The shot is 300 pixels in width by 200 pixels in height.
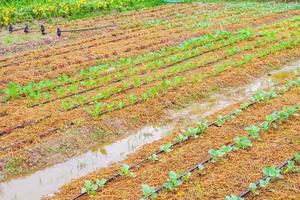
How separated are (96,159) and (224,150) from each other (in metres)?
2.26

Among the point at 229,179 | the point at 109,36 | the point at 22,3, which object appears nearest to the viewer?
the point at 229,179

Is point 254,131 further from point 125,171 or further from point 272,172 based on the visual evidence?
point 125,171

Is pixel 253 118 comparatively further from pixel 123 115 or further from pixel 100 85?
pixel 100 85

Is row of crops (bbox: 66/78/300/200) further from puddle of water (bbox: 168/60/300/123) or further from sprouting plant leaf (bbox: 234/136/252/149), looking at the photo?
puddle of water (bbox: 168/60/300/123)

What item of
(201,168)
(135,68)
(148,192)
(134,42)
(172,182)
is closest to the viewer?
(148,192)

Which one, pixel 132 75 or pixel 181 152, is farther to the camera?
pixel 132 75

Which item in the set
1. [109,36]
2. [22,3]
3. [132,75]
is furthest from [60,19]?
[132,75]

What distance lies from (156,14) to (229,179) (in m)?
16.7

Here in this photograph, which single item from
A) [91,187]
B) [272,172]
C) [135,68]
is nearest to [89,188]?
[91,187]

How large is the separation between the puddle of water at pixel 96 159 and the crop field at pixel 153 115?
0.06 feet

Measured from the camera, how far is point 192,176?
21.5 feet

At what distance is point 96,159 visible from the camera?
7.82 meters

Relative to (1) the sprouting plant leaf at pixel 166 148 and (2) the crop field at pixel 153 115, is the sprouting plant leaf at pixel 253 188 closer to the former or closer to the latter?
(2) the crop field at pixel 153 115

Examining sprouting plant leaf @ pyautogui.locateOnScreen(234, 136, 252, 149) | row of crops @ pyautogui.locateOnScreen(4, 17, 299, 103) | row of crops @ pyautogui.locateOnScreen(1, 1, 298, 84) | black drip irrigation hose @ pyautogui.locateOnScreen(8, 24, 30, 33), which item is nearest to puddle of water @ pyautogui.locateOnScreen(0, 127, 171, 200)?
sprouting plant leaf @ pyautogui.locateOnScreen(234, 136, 252, 149)
